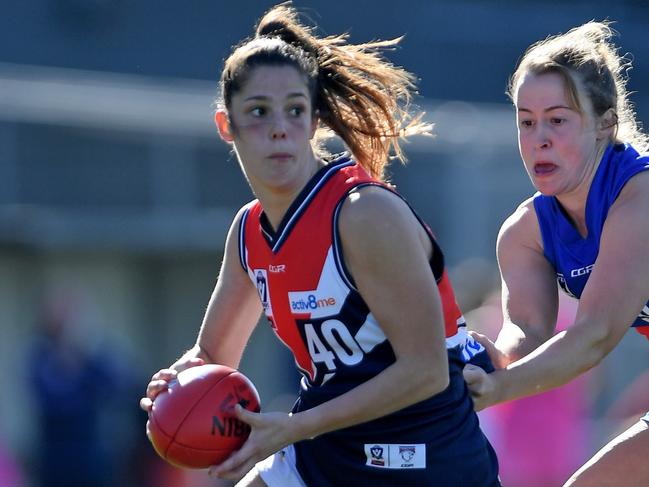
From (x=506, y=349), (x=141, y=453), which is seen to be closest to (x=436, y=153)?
(x=141, y=453)

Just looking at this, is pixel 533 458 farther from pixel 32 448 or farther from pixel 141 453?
pixel 32 448

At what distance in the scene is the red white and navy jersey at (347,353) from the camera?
12.7 ft

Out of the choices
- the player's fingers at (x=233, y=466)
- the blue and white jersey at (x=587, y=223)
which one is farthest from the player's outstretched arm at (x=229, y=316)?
the blue and white jersey at (x=587, y=223)

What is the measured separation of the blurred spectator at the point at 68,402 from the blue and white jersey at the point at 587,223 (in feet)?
17.6

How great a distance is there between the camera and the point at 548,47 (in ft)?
14.0

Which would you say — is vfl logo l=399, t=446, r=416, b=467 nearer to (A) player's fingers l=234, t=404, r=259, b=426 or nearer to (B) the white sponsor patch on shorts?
(B) the white sponsor patch on shorts

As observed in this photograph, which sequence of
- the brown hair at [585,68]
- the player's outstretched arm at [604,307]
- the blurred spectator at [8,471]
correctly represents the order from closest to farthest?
the player's outstretched arm at [604,307] → the brown hair at [585,68] → the blurred spectator at [8,471]

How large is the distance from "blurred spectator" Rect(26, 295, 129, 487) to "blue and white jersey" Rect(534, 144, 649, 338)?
5355mm

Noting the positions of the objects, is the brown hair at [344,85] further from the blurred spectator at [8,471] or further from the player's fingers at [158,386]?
the blurred spectator at [8,471]

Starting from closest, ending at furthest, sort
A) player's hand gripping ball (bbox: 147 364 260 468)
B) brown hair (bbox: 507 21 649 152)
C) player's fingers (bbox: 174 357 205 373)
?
player's hand gripping ball (bbox: 147 364 260 468) < brown hair (bbox: 507 21 649 152) < player's fingers (bbox: 174 357 205 373)

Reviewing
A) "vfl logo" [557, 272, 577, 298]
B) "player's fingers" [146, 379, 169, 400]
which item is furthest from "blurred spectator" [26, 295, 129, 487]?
"vfl logo" [557, 272, 577, 298]

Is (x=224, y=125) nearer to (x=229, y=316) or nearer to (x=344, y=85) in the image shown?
(x=344, y=85)

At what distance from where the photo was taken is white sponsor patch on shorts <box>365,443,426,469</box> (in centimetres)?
390

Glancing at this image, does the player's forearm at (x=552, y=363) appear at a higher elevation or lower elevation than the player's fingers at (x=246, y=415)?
higher
